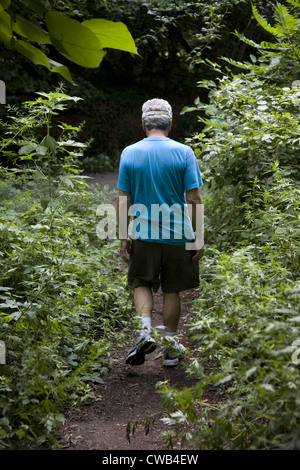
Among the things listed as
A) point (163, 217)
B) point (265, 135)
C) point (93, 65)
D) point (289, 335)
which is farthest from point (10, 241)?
point (93, 65)

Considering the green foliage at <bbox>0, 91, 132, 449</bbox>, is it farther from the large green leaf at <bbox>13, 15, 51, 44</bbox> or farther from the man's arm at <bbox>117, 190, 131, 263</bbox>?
the large green leaf at <bbox>13, 15, 51, 44</bbox>

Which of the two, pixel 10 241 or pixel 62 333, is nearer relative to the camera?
pixel 62 333

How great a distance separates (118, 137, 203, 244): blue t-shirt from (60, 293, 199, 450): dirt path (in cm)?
95

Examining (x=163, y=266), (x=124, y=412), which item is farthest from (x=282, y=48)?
(x=124, y=412)

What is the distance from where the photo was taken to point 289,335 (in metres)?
2.12

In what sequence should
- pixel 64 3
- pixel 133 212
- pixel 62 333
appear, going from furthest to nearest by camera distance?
pixel 64 3
pixel 133 212
pixel 62 333

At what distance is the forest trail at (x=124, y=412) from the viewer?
2756mm

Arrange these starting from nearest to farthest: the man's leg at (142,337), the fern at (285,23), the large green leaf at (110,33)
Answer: the large green leaf at (110,33) → the man's leg at (142,337) → the fern at (285,23)

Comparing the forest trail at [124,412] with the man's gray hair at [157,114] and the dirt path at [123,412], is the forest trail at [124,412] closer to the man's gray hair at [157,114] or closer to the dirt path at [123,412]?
the dirt path at [123,412]

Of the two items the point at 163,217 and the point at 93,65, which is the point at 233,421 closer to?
the point at 163,217

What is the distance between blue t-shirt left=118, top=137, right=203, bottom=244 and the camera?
373 cm

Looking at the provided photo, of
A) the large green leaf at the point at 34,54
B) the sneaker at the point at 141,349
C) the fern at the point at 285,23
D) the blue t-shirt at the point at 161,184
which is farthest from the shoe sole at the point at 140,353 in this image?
the fern at the point at 285,23

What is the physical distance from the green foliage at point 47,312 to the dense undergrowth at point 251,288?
0.63 m

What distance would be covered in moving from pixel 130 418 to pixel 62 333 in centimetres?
76
